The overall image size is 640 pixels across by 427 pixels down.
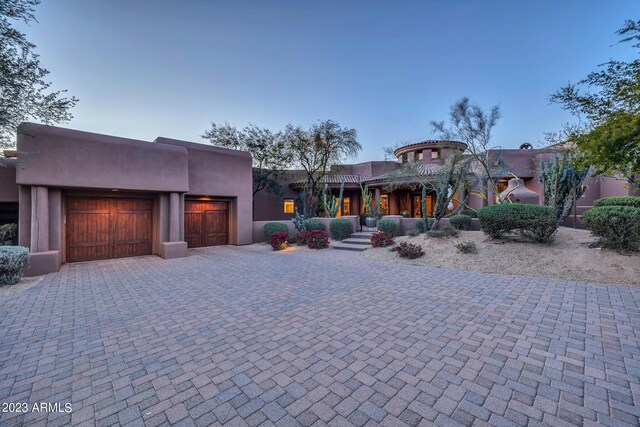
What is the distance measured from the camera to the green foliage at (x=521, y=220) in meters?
8.59

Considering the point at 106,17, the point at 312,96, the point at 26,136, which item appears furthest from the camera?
the point at 312,96

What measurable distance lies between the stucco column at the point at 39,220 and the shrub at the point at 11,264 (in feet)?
3.94

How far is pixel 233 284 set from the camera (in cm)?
660

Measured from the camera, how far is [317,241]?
42.0ft

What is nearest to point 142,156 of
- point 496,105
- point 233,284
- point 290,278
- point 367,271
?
point 233,284

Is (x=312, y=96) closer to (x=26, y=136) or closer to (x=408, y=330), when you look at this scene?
(x=26, y=136)

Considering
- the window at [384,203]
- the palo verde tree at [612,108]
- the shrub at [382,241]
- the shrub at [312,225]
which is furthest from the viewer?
the window at [384,203]

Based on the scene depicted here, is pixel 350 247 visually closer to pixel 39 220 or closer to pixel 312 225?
pixel 312 225

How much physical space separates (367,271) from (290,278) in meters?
2.48

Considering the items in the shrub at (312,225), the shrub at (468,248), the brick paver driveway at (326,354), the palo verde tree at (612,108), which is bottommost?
the brick paver driveway at (326,354)

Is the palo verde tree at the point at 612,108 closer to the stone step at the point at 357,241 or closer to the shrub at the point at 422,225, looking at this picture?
the shrub at the point at 422,225

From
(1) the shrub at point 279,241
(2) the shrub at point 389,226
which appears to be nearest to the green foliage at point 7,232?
(1) the shrub at point 279,241

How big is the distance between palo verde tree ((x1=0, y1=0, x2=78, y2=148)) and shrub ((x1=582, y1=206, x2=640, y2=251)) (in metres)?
16.2

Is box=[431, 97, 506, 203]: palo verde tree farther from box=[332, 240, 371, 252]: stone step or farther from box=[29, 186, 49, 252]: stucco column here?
box=[29, 186, 49, 252]: stucco column
